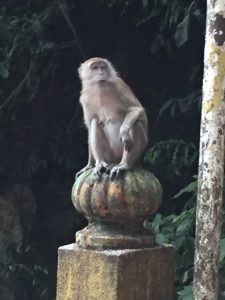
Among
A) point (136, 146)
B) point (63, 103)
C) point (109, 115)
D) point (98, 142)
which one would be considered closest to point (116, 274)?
point (136, 146)

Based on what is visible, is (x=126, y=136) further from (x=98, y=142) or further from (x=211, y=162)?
(x=211, y=162)

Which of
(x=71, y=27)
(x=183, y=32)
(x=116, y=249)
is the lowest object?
(x=116, y=249)

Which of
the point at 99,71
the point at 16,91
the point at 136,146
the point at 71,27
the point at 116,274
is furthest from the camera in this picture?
the point at 71,27

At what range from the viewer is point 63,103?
6.73 m

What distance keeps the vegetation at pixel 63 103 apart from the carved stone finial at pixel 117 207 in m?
2.41

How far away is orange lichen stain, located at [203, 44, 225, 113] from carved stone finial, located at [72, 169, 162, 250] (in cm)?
35

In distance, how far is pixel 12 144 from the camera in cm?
679

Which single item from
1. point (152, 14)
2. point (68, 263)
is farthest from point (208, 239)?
point (152, 14)

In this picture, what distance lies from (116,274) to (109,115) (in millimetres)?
1882

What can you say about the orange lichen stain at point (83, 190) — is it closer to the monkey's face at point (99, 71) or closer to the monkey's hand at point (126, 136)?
the monkey's hand at point (126, 136)

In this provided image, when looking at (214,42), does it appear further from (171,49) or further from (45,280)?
(45,280)

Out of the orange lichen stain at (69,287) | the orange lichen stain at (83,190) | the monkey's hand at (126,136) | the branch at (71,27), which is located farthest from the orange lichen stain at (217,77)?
the branch at (71,27)

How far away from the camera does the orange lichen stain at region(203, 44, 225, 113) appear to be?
281 cm

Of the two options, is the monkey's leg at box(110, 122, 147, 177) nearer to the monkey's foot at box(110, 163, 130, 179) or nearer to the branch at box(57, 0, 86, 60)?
the monkey's foot at box(110, 163, 130, 179)
